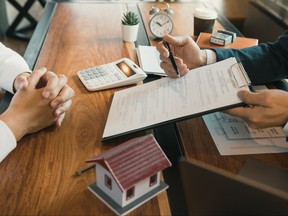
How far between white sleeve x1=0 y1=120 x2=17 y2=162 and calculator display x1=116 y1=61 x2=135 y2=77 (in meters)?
0.44

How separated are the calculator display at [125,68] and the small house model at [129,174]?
1.57 ft

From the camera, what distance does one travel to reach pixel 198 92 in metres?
0.91

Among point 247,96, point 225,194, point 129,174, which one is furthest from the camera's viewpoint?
point 247,96

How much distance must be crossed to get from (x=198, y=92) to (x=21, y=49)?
2796 mm

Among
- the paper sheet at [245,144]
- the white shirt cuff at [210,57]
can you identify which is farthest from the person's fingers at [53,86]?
the white shirt cuff at [210,57]

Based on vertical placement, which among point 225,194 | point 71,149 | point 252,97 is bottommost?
point 71,149

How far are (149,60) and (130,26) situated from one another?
25cm

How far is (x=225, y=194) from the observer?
46 cm

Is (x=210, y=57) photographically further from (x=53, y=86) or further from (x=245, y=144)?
(x=53, y=86)

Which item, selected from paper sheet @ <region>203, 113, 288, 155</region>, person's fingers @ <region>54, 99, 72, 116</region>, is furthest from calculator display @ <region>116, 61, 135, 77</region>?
paper sheet @ <region>203, 113, 288, 155</region>

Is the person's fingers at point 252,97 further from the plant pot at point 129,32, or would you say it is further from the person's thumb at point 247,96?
the plant pot at point 129,32

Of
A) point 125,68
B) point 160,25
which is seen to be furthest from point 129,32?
point 125,68

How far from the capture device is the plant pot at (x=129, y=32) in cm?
146

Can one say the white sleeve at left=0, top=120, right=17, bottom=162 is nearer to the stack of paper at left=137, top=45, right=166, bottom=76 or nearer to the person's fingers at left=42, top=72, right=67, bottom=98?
the person's fingers at left=42, top=72, right=67, bottom=98
